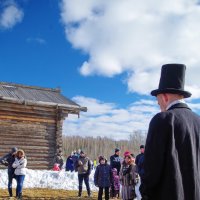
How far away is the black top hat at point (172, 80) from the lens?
385 cm

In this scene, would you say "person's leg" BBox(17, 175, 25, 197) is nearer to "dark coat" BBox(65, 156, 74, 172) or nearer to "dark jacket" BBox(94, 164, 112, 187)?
"dark jacket" BBox(94, 164, 112, 187)

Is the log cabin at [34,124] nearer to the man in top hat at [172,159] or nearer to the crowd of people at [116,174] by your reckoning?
the crowd of people at [116,174]

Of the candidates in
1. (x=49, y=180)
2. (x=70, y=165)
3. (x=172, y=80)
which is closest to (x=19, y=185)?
(x=49, y=180)

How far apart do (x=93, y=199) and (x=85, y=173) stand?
3.60 feet

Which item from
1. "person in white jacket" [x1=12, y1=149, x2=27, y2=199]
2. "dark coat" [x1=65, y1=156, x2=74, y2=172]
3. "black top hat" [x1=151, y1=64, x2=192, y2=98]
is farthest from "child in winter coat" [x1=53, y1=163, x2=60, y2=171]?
"black top hat" [x1=151, y1=64, x2=192, y2=98]

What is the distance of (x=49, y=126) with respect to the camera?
857 inches

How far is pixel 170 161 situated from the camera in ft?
11.5

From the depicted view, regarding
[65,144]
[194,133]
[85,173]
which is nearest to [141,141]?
[65,144]

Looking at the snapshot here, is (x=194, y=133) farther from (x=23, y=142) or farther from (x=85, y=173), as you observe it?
(x=23, y=142)

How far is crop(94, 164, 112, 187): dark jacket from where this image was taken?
13891mm

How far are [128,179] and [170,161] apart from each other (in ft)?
24.1

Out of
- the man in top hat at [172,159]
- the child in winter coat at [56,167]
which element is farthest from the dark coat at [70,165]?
the man in top hat at [172,159]

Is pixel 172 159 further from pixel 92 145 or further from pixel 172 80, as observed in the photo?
pixel 92 145

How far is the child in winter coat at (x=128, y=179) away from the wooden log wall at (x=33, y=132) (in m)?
10.9
